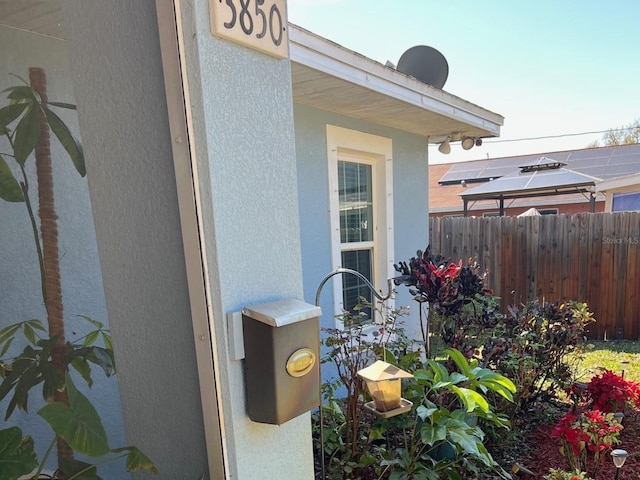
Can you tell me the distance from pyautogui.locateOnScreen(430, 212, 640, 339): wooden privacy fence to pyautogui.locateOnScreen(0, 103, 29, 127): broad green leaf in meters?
6.70

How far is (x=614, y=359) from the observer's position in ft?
15.5

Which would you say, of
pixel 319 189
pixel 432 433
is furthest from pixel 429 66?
pixel 432 433

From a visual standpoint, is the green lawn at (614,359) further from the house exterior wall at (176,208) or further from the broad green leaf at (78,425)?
the broad green leaf at (78,425)

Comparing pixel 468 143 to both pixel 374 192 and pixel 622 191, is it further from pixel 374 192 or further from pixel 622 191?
pixel 622 191

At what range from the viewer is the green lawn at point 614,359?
4.11 metres

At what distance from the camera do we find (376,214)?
155 inches

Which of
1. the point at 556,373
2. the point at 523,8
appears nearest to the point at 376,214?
the point at 556,373

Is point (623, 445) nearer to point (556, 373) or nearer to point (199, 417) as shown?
point (556, 373)

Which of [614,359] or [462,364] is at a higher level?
[462,364]

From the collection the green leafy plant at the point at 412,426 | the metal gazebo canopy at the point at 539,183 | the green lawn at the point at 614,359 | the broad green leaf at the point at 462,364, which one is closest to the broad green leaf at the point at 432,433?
the green leafy plant at the point at 412,426

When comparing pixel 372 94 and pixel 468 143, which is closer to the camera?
pixel 372 94

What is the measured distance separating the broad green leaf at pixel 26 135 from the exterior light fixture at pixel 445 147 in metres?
4.29

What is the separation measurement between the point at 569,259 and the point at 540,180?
2624mm

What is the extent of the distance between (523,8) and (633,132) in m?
20.6
